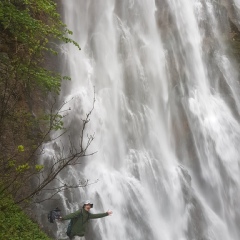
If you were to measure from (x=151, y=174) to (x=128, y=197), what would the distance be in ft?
6.41

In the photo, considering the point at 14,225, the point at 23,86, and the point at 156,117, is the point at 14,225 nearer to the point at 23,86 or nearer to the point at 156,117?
the point at 23,86

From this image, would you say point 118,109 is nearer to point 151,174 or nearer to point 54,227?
point 151,174

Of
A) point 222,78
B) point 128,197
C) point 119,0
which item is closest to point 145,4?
point 119,0

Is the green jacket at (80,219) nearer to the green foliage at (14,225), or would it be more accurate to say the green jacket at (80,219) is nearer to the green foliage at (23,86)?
the green foliage at (14,225)

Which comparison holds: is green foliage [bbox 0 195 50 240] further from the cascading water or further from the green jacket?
the cascading water

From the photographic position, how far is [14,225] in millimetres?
6238

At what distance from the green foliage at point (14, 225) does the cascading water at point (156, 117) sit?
226 cm

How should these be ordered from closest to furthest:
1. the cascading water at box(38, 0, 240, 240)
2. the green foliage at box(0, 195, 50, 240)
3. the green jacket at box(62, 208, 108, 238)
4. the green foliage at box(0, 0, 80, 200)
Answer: the green foliage at box(0, 0, 80, 200) → the green foliage at box(0, 195, 50, 240) → the green jacket at box(62, 208, 108, 238) → the cascading water at box(38, 0, 240, 240)

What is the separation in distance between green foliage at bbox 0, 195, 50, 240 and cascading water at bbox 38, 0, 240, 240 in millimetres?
2258

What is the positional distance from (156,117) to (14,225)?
11.0 meters

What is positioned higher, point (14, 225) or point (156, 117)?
point (156, 117)

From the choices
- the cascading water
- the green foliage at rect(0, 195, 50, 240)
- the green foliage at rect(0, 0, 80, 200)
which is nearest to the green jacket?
the green foliage at rect(0, 195, 50, 240)

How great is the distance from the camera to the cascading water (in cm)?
1191

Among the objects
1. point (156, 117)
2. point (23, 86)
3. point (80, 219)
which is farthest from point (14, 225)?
point (156, 117)
